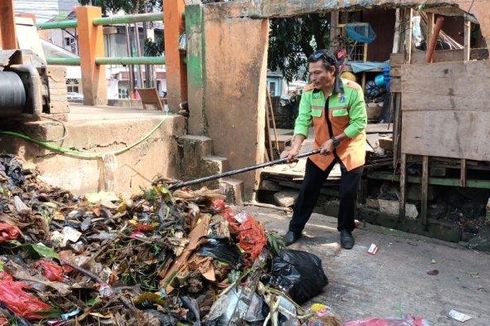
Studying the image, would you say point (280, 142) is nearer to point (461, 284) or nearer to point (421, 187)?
point (421, 187)

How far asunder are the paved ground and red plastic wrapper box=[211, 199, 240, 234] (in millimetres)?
870

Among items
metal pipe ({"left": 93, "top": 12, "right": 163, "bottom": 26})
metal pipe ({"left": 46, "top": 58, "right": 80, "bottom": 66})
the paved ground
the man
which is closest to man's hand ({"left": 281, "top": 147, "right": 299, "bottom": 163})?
the man

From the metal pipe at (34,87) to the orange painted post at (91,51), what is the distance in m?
3.42

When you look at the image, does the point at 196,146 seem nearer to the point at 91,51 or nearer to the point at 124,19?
the point at 124,19

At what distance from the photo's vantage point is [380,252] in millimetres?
Result: 4672

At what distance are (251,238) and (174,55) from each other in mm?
3662

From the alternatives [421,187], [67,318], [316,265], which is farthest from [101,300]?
[421,187]

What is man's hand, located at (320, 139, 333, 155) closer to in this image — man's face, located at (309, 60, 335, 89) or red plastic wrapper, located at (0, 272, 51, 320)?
man's face, located at (309, 60, 335, 89)

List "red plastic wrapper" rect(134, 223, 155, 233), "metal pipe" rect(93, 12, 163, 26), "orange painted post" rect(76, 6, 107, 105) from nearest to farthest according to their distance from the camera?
"red plastic wrapper" rect(134, 223, 155, 233), "metal pipe" rect(93, 12, 163, 26), "orange painted post" rect(76, 6, 107, 105)

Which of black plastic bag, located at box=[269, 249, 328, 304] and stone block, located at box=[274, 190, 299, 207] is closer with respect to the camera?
black plastic bag, located at box=[269, 249, 328, 304]

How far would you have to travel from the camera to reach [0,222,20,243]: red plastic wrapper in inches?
134

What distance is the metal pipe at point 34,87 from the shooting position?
4.52 meters

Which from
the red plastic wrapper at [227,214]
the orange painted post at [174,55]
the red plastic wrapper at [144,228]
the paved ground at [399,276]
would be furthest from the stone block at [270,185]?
the red plastic wrapper at [144,228]

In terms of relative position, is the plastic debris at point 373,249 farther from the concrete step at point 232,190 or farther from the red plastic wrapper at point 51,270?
the red plastic wrapper at point 51,270
